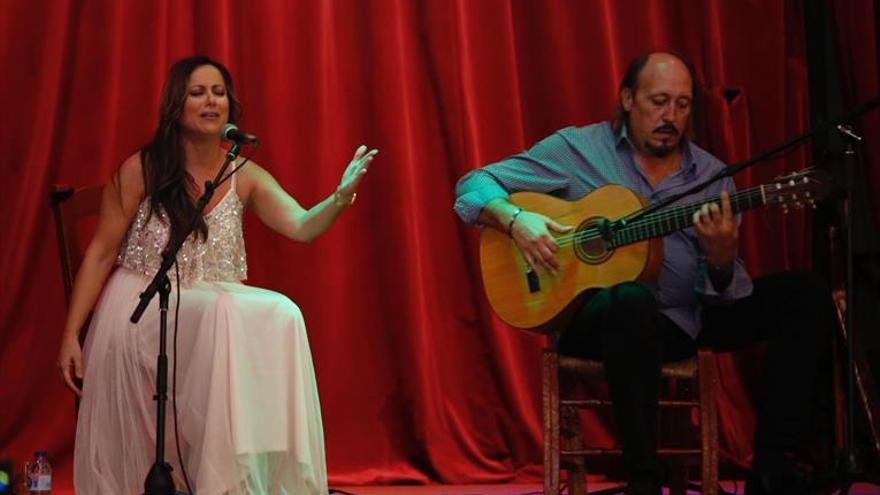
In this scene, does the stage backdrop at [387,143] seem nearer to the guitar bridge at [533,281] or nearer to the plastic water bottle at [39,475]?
the plastic water bottle at [39,475]

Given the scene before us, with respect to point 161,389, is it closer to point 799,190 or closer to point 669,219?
point 669,219

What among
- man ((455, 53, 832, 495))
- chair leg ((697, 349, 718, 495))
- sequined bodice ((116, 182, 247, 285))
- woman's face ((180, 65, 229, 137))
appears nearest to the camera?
man ((455, 53, 832, 495))

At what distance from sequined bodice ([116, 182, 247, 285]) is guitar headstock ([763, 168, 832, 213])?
1665mm

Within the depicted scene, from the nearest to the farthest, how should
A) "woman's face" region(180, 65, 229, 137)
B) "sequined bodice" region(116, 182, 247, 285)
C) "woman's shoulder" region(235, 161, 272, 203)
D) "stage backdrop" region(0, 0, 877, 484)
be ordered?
1. "sequined bodice" region(116, 182, 247, 285)
2. "woman's face" region(180, 65, 229, 137)
3. "woman's shoulder" region(235, 161, 272, 203)
4. "stage backdrop" region(0, 0, 877, 484)

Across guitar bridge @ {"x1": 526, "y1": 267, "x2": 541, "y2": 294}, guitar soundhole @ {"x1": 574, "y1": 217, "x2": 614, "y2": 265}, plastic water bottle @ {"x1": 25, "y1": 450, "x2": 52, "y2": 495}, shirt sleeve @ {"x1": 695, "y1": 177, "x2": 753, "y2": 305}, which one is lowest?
plastic water bottle @ {"x1": 25, "y1": 450, "x2": 52, "y2": 495}

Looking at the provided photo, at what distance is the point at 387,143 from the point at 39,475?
168 centimetres

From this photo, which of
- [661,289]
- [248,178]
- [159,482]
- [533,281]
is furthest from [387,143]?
[159,482]

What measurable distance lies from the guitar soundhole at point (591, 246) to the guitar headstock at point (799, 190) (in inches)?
18.4

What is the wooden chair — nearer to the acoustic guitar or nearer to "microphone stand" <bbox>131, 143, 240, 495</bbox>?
the acoustic guitar

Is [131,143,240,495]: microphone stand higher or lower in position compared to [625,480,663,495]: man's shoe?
higher

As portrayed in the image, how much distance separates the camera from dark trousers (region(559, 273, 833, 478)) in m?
3.01

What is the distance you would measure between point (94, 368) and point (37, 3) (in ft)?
5.09

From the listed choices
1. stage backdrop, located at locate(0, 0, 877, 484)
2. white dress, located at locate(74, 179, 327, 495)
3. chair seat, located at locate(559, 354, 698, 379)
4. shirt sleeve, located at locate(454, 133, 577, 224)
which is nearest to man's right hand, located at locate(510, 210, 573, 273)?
shirt sleeve, located at locate(454, 133, 577, 224)

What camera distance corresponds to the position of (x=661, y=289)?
3434 millimetres
